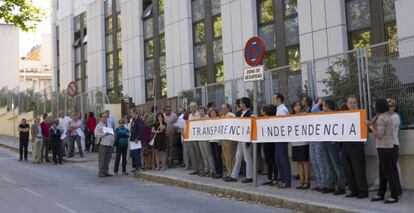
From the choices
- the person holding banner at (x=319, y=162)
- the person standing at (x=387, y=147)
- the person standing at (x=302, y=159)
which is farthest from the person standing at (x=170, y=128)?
the person standing at (x=387, y=147)

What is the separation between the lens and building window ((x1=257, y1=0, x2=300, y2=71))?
20.4m

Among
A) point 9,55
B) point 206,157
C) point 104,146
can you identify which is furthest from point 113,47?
point 9,55

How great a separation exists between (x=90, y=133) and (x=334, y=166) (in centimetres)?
1374

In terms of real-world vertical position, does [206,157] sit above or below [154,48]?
below

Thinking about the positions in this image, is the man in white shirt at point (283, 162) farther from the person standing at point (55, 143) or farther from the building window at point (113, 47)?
the building window at point (113, 47)

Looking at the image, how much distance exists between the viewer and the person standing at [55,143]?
1894cm

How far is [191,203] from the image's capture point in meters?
10.5

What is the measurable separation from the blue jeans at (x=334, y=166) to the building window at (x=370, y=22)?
7997mm

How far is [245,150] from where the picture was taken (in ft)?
39.8

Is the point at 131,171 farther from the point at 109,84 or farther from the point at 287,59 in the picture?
the point at 109,84

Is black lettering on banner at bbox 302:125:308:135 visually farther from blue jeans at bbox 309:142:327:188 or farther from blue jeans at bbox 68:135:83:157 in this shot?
blue jeans at bbox 68:135:83:157

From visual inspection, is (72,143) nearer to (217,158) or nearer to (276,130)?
(217,158)

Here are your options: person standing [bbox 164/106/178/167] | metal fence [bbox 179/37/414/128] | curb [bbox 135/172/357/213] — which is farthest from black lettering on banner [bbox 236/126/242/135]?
person standing [bbox 164/106/178/167]

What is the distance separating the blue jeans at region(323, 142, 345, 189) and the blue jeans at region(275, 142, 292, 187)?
955mm
